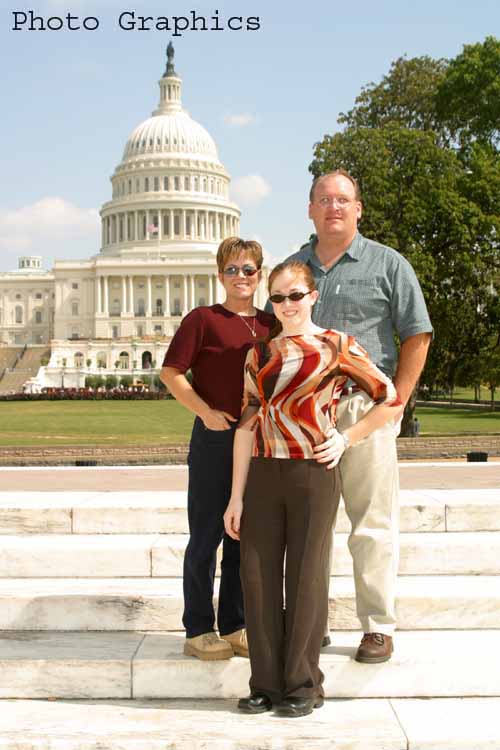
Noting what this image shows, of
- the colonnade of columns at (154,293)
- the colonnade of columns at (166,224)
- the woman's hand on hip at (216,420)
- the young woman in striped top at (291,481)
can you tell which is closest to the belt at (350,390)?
the young woman in striped top at (291,481)

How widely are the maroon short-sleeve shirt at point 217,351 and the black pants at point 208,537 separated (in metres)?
0.19

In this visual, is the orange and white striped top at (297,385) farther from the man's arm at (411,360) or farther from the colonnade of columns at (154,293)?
the colonnade of columns at (154,293)

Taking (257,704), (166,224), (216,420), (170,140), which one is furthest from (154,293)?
(257,704)

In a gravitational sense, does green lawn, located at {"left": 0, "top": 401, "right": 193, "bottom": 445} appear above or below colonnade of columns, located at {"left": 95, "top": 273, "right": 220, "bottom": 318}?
below

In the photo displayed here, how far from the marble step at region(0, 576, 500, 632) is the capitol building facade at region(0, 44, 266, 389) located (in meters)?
106

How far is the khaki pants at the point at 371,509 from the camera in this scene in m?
4.80

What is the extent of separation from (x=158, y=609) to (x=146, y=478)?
5.32 meters

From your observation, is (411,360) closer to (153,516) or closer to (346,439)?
(346,439)

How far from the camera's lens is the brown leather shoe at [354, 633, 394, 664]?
15.9 ft

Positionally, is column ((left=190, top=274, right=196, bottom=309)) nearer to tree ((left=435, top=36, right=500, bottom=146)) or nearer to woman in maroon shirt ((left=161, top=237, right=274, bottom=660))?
tree ((left=435, top=36, right=500, bottom=146))

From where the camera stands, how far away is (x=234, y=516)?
15.0ft

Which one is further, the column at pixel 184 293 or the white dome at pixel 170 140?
the white dome at pixel 170 140

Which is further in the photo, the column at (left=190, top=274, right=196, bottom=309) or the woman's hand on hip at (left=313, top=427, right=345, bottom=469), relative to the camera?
the column at (left=190, top=274, right=196, bottom=309)

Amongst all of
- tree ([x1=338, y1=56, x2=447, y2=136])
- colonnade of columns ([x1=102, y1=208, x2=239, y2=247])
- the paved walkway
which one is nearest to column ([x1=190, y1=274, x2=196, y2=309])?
colonnade of columns ([x1=102, y1=208, x2=239, y2=247])
